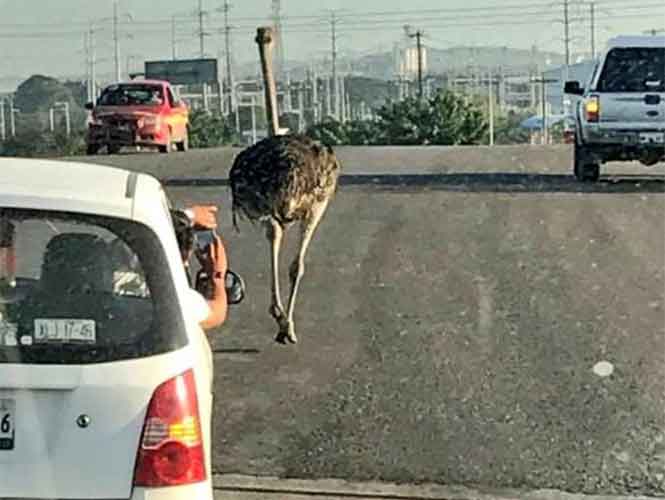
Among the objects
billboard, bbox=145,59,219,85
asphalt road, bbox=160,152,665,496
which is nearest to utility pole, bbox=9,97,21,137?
asphalt road, bbox=160,152,665,496

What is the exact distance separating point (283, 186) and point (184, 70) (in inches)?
1138

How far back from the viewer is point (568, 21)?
44344 millimetres

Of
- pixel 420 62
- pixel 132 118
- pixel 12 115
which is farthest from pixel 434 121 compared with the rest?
pixel 12 115

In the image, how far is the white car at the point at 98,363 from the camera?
5.29 metres

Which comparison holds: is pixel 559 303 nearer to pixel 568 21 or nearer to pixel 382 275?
pixel 382 275

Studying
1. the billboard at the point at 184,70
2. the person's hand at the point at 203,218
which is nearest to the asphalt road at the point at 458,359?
the person's hand at the point at 203,218

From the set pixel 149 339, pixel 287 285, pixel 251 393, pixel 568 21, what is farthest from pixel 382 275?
pixel 568 21

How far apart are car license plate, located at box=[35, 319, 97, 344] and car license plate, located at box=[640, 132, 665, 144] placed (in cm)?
1881

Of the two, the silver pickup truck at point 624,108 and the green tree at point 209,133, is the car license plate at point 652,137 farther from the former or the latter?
the green tree at point 209,133

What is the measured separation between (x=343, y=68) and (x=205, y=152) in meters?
3.52

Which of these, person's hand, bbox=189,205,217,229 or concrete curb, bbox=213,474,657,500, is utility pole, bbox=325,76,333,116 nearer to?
person's hand, bbox=189,205,217,229

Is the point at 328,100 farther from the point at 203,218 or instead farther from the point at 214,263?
the point at 214,263

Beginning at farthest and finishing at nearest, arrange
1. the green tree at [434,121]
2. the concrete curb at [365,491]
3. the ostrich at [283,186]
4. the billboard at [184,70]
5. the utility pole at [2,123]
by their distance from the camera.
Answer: the green tree at [434,121] < the billboard at [184,70] < the utility pole at [2,123] < the ostrich at [283,186] < the concrete curb at [365,491]

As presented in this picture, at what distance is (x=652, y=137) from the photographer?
76.8 ft
